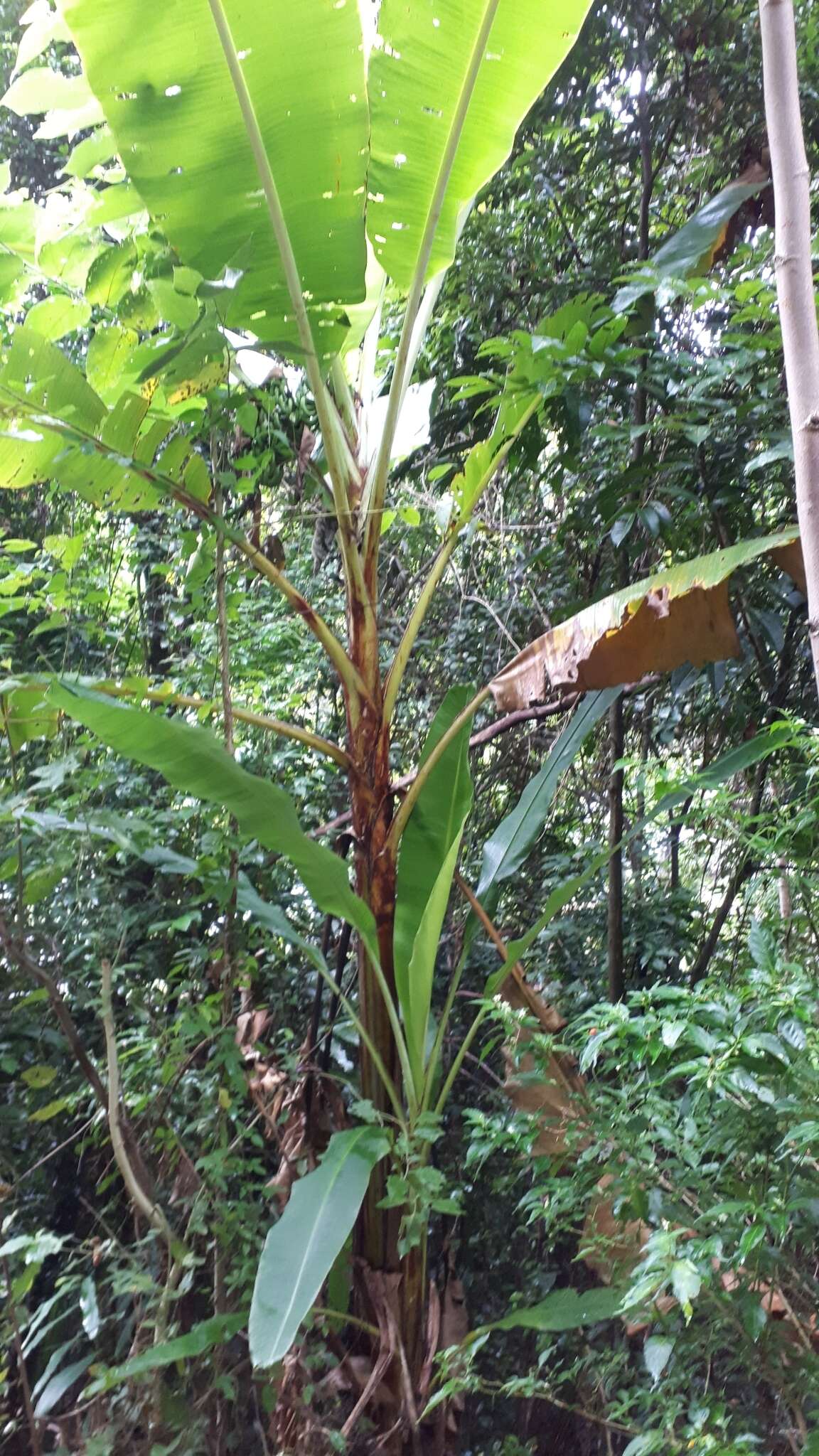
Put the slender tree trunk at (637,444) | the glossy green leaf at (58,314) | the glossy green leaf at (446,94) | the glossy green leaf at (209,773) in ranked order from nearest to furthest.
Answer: the glossy green leaf at (209,773) → the glossy green leaf at (446,94) → the glossy green leaf at (58,314) → the slender tree trunk at (637,444)

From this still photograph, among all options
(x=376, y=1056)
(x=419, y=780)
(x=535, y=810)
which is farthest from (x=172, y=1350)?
(x=535, y=810)

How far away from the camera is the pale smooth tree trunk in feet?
2.88

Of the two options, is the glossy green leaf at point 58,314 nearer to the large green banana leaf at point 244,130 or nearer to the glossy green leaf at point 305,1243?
the large green banana leaf at point 244,130

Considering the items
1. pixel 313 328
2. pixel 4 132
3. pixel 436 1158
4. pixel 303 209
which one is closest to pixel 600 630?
pixel 313 328

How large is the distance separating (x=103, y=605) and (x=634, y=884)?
1588 mm

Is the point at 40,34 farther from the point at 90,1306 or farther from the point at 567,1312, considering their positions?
the point at 567,1312

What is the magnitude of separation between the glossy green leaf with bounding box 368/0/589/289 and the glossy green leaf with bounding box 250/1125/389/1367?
150 centimetres

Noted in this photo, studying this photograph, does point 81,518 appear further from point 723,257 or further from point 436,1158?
point 436,1158

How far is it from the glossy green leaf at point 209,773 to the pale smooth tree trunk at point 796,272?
2.54ft

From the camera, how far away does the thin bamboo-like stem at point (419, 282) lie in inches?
52.7

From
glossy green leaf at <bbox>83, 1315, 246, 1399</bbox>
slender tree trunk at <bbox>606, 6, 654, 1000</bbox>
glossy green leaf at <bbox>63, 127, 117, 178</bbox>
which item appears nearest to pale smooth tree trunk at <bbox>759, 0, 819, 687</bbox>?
slender tree trunk at <bbox>606, 6, 654, 1000</bbox>

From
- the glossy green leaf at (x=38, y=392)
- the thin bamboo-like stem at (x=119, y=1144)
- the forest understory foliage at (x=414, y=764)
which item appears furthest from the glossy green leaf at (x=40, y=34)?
the thin bamboo-like stem at (x=119, y=1144)

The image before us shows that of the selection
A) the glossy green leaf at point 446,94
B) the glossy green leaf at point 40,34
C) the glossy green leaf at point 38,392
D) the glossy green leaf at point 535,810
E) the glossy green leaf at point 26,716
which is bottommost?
the glossy green leaf at point 535,810

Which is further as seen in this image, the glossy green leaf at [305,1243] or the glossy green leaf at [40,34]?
the glossy green leaf at [40,34]
